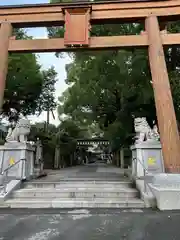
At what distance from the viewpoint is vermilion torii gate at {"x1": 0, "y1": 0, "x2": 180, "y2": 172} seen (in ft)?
23.9

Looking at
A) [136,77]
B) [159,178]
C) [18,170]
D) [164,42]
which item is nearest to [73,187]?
[18,170]

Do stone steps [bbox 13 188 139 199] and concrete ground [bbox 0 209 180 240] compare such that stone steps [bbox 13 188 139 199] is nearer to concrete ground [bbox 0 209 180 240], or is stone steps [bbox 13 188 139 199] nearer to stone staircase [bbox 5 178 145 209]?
stone staircase [bbox 5 178 145 209]

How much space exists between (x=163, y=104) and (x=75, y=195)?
142 inches

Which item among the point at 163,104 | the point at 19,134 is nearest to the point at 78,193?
the point at 19,134

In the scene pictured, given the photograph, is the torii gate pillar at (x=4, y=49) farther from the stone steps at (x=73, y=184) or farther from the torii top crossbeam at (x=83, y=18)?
the stone steps at (x=73, y=184)

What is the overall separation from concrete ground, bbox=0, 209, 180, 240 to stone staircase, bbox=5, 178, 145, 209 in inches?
19.3

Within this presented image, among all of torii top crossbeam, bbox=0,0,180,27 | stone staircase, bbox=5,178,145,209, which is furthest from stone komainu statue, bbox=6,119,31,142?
torii top crossbeam, bbox=0,0,180,27

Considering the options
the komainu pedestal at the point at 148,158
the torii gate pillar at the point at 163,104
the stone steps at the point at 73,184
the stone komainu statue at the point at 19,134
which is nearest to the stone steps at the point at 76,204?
the stone steps at the point at 73,184

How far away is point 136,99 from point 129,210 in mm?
9713

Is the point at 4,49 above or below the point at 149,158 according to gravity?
above

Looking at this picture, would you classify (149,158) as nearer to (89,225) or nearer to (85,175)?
(85,175)

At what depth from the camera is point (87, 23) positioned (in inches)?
295

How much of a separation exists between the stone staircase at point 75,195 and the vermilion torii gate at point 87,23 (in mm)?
3042

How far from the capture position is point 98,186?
22.6 feet
